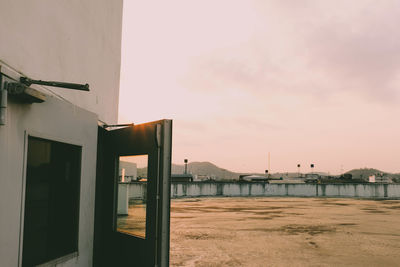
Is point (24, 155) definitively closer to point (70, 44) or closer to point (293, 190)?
point (70, 44)

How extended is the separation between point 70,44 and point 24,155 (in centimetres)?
184

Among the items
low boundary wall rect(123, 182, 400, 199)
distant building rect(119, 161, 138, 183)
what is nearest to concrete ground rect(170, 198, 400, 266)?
distant building rect(119, 161, 138, 183)

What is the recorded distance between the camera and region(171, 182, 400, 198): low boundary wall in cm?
3744

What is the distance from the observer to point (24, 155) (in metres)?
3.33

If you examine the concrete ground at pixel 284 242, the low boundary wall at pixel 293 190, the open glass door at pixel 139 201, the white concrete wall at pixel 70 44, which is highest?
the white concrete wall at pixel 70 44

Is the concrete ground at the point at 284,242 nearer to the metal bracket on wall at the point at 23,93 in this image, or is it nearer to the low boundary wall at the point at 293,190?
the metal bracket on wall at the point at 23,93

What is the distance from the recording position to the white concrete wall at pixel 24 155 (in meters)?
3.07

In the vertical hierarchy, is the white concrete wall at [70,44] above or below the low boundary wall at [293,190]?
above

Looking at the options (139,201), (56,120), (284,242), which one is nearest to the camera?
(56,120)

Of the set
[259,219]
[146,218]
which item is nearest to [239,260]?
[146,218]

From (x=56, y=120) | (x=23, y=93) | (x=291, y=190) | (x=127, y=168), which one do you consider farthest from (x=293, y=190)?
(x=23, y=93)

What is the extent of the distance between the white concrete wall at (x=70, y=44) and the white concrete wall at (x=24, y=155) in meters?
0.34

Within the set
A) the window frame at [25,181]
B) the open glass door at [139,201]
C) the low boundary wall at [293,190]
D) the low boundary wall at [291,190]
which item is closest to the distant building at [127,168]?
the open glass door at [139,201]

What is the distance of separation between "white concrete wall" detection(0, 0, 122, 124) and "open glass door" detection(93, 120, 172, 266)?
0.94 m
